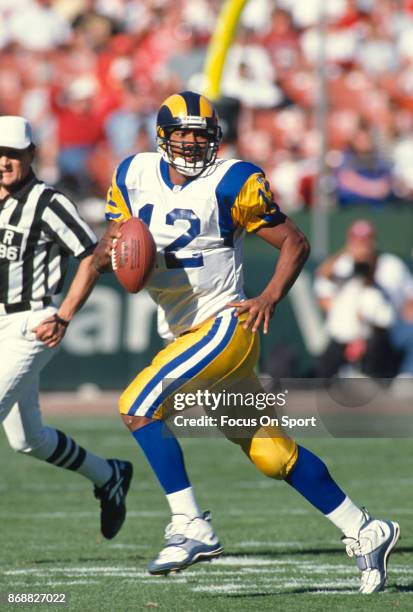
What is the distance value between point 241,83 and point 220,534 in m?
8.49

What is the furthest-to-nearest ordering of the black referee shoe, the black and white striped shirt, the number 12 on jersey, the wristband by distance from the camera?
the black referee shoe, the black and white striped shirt, the wristband, the number 12 on jersey

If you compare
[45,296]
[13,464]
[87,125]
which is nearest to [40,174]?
[87,125]

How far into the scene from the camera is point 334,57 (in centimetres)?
1577

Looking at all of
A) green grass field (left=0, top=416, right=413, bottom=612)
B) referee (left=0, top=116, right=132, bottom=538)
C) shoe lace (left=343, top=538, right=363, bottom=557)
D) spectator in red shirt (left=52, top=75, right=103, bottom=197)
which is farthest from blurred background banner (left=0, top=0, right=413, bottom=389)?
shoe lace (left=343, top=538, right=363, bottom=557)

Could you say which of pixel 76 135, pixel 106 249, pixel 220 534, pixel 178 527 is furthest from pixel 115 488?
pixel 76 135

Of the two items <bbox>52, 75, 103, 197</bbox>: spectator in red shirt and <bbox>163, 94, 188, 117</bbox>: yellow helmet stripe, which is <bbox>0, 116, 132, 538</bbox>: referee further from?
<bbox>52, 75, 103, 197</bbox>: spectator in red shirt

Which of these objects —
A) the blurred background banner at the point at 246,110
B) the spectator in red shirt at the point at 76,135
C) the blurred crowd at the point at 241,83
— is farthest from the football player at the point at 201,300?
the spectator in red shirt at the point at 76,135

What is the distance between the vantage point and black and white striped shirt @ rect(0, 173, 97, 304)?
19.2ft

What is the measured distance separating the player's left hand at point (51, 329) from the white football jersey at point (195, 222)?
0.67 meters

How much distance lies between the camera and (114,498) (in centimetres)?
615

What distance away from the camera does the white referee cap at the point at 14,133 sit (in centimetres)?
572

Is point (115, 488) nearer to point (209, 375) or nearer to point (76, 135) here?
point (209, 375)

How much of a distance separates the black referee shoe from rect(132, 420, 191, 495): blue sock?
1.34 m

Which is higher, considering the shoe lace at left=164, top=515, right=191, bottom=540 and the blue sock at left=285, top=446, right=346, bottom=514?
the blue sock at left=285, top=446, right=346, bottom=514
